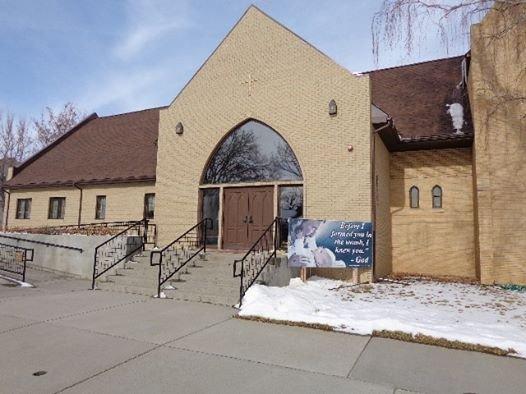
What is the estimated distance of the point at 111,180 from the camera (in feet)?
60.0

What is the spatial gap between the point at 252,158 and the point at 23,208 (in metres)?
15.7

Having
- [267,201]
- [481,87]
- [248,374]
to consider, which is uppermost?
[481,87]

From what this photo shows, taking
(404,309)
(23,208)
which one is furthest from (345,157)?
(23,208)

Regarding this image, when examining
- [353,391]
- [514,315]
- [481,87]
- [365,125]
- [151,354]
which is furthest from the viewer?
[481,87]

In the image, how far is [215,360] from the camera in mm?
5145

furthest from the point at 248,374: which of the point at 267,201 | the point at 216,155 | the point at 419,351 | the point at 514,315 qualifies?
the point at 216,155

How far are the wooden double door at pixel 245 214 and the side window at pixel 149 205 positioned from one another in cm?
526

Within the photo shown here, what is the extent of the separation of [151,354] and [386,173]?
37.0 ft

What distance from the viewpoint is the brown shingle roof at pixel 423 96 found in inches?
559

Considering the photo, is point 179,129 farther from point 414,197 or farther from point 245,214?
point 414,197

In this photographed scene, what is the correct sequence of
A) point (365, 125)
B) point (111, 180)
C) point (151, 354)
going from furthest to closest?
point (111, 180) < point (365, 125) < point (151, 354)

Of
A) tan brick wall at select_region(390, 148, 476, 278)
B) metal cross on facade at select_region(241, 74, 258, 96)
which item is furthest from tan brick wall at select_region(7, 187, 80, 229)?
tan brick wall at select_region(390, 148, 476, 278)

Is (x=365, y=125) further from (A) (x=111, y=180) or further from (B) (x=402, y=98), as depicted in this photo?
(A) (x=111, y=180)

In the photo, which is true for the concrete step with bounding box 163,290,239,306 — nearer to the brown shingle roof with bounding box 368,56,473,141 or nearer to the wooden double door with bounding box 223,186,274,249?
A: the wooden double door with bounding box 223,186,274,249
